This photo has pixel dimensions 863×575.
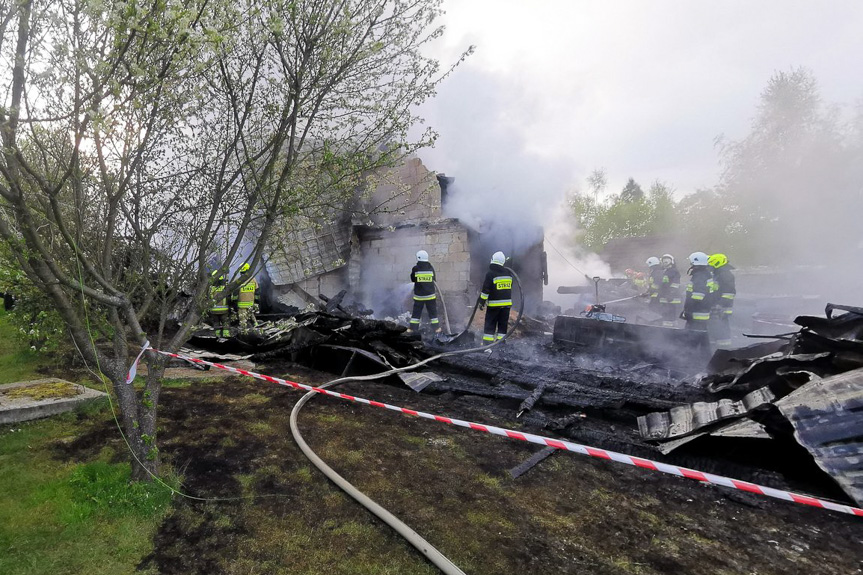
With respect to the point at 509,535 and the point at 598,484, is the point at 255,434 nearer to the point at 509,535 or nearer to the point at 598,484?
the point at 509,535

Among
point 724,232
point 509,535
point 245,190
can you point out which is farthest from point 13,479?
point 724,232

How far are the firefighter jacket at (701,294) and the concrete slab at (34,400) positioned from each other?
34.4ft

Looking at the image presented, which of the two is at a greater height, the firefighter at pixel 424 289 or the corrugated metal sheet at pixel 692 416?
the firefighter at pixel 424 289

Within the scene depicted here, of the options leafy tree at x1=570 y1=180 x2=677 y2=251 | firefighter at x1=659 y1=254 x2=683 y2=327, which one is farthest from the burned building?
leafy tree at x1=570 y1=180 x2=677 y2=251

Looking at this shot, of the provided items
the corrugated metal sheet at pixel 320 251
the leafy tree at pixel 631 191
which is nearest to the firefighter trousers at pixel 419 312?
the corrugated metal sheet at pixel 320 251

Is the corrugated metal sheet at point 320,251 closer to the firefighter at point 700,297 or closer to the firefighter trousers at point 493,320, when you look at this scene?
the firefighter trousers at point 493,320

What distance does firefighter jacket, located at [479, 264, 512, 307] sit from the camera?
30.1 ft

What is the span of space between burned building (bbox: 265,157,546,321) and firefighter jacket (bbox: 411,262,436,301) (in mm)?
2658

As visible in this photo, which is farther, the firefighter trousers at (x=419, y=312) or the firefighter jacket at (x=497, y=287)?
the firefighter trousers at (x=419, y=312)

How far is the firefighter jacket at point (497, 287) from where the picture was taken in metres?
9.17

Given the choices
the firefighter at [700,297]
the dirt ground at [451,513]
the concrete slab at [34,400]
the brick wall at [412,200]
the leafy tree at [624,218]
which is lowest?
the dirt ground at [451,513]

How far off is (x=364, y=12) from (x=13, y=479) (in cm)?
429

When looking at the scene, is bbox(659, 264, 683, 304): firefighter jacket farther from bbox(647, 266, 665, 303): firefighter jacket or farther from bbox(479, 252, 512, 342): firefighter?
bbox(479, 252, 512, 342): firefighter

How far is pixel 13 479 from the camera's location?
2.85m
